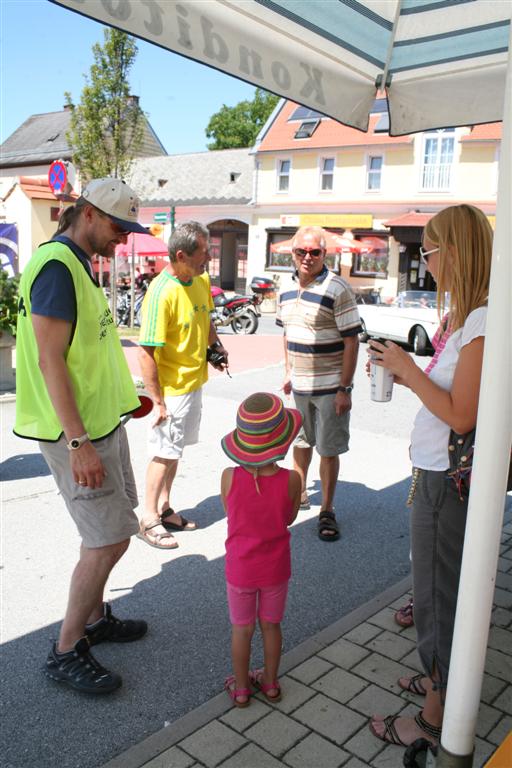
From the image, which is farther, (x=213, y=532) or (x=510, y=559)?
(x=213, y=532)

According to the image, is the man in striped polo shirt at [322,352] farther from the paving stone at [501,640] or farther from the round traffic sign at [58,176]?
the round traffic sign at [58,176]

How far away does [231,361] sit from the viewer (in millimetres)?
12523

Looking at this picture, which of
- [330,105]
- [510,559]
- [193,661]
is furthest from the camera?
[510,559]

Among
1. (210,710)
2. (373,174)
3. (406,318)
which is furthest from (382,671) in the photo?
(373,174)

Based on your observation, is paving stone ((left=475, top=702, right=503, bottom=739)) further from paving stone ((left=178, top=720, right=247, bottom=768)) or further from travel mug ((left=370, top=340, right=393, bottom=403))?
travel mug ((left=370, top=340, right=393, bottom=403))

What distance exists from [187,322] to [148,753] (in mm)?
2541

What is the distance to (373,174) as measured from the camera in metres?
28.3

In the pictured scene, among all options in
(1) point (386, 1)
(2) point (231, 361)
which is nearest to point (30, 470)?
(1) point (386, 1)

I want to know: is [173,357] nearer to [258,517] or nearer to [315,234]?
[315,234]

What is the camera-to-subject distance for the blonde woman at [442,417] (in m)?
2.23

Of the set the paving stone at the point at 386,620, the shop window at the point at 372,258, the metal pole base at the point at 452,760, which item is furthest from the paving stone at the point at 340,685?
the shop window at the point at 372,258

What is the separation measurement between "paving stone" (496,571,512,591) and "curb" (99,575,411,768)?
0.67 meters

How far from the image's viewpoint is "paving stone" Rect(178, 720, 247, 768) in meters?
2.43

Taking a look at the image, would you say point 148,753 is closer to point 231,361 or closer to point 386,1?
point 386,1
